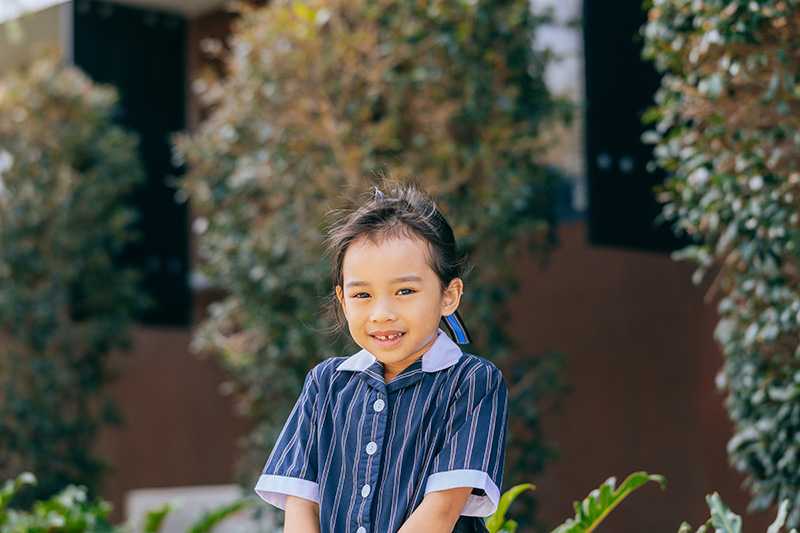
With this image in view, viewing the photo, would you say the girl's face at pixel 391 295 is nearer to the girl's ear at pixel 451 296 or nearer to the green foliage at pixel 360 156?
the girl's ear at pixel 451 296

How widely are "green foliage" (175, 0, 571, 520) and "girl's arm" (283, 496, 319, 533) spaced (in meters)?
2.83

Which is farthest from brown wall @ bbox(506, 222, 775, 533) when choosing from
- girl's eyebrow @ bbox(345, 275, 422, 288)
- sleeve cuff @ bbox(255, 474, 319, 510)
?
girl's eyebrow @ bbox(345, 275, 422, 288)

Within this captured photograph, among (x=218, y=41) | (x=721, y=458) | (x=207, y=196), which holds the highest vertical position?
(x=218, y=41)

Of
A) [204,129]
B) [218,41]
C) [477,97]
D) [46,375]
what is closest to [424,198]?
[477,97]

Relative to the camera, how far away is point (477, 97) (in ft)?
19.9

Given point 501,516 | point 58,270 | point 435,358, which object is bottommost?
point 501,516

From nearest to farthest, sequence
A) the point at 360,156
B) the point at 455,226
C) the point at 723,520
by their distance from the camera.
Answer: the point at 723,520 < the point at 455,226 < the point at 360,156

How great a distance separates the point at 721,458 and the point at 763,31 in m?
2.67

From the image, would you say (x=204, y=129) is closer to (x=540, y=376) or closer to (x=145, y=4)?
(x=540, y=376)

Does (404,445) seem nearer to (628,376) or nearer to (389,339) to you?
(389,339)

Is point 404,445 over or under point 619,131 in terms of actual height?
under

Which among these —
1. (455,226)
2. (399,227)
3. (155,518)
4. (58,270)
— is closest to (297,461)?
(399,227)

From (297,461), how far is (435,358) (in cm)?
41

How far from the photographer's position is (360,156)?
20.3 ft
